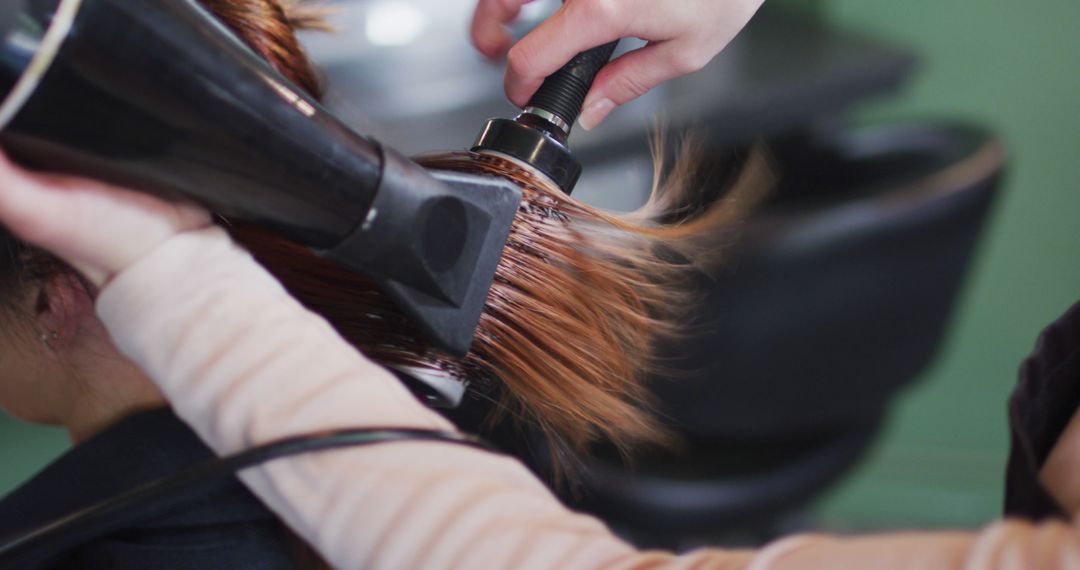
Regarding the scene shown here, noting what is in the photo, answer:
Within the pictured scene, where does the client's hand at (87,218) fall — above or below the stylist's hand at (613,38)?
below

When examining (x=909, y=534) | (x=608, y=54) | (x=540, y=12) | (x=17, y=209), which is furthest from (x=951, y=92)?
(x=17, y=209)

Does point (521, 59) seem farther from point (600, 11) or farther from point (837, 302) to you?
point (837, 302)

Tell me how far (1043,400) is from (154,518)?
44 centimetres

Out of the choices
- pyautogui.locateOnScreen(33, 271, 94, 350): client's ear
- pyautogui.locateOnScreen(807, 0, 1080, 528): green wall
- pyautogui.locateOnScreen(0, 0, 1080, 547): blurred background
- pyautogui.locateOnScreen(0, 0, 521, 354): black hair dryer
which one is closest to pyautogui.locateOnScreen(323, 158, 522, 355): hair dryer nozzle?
pyautogui.locateOnScreen(0, 0, 521, 354): black hair dryer

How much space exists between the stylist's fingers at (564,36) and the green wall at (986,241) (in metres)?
1.27

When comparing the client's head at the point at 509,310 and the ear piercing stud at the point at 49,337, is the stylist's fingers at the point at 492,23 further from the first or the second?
the ear piercing stud at the point at 49,337

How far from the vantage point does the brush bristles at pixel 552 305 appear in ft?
1.78

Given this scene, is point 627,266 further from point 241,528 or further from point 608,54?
point 241,528

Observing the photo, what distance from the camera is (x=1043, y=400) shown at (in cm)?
45

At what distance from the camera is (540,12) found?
57.1 inches

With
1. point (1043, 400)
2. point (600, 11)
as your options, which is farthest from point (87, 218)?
point (1043, 400)

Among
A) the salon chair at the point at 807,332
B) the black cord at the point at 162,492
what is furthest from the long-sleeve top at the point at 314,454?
the salon chair at the point at 807,332

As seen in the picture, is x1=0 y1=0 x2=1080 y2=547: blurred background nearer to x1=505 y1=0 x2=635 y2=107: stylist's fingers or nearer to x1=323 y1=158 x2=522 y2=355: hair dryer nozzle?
x1=505 y1=0 x2=635 y2=107: stylist's fingers

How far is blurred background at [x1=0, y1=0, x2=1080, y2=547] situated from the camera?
1226 mm
